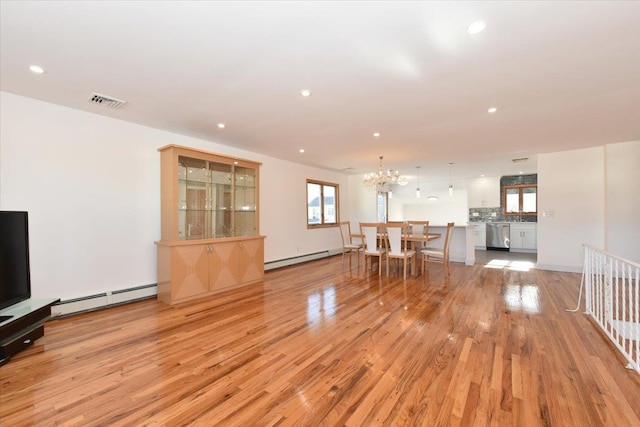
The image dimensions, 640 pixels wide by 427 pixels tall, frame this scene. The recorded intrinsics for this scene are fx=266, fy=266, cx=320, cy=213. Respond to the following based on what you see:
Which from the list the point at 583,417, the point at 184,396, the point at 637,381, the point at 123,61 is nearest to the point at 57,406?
the point at 184,396

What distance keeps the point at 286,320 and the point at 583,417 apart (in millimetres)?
2437

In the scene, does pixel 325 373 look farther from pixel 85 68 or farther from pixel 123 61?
pixel 85 68

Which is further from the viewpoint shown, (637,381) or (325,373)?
(325,373)

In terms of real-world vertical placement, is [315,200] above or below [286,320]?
above

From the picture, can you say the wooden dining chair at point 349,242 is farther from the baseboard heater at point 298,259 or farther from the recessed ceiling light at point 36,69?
the recessed ceiling light at point 36,69

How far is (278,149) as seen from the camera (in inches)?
210

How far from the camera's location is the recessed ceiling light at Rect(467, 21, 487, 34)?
1819 mm

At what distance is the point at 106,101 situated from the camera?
3.05 m

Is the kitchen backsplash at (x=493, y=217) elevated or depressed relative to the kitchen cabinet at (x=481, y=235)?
elevated

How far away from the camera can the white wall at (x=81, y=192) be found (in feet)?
9.77

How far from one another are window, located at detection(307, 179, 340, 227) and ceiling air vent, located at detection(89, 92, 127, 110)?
4.48 meters

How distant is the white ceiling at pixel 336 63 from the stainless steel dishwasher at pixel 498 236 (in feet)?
15.3

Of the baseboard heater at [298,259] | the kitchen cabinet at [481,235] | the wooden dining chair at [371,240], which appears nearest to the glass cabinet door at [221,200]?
the baseboard heater at [298,259]

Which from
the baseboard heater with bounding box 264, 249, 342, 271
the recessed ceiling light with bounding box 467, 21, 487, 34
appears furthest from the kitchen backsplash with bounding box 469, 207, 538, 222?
the recessed ceiling light with bounding box 467, 21, 487, 34
